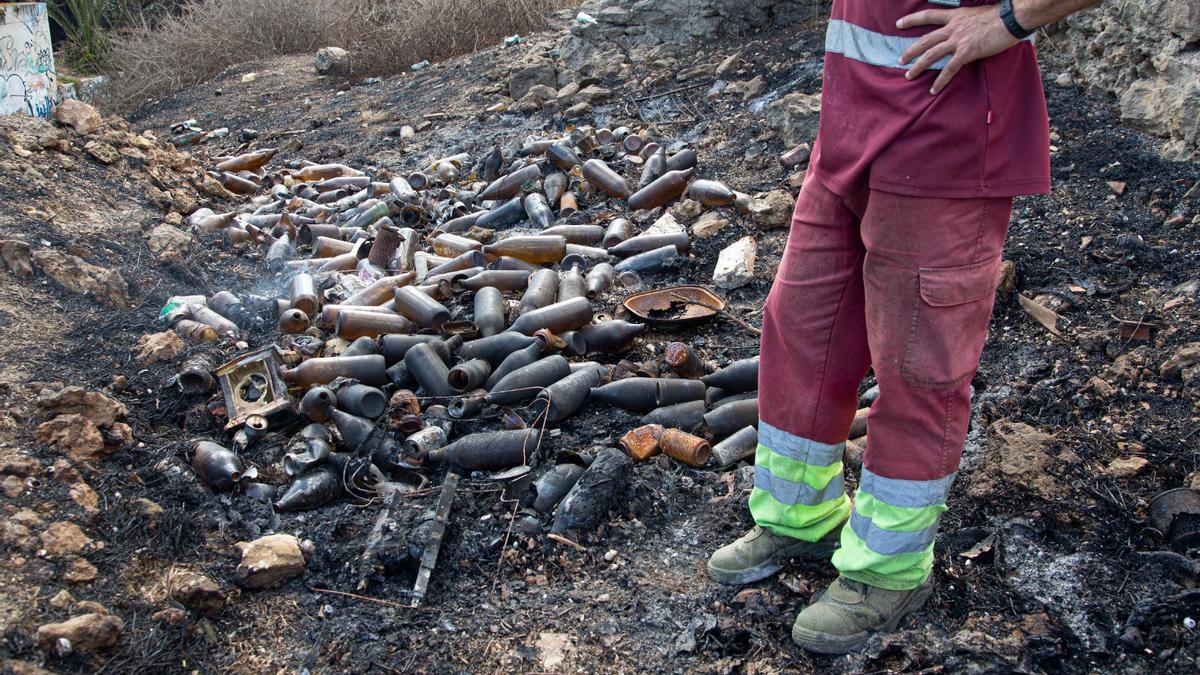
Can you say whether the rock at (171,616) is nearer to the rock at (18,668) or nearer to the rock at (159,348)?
the rock at (18,668)

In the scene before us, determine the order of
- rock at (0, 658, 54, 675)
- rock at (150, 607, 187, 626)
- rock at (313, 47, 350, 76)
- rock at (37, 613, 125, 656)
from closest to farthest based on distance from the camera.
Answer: rock at (0, 658, 54, 675) → rock at (37, 613, 125, 656) → rock at (150, 607, 187, 626) → rock at (313, 47, 350, 76)

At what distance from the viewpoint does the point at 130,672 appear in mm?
2373

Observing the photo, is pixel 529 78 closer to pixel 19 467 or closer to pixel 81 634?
pixel 19 467

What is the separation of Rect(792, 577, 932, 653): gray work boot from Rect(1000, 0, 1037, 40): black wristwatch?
151cm

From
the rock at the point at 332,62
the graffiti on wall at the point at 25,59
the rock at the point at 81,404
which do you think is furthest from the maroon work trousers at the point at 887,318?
the rock at the point at 332,62

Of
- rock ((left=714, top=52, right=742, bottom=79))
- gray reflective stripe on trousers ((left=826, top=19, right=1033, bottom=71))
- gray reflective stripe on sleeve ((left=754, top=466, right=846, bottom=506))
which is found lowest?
gray reflective stripe on sleeve ((left=754, top=466, right=846, bottom=506))

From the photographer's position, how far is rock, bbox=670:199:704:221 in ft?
20.1

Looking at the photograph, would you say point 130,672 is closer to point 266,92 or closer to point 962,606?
point 962,606

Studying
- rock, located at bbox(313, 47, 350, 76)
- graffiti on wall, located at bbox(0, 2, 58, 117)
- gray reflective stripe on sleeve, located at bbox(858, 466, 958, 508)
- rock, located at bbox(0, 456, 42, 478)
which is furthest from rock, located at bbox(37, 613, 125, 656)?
rock, located at bbox(313, 47, 350, 76)

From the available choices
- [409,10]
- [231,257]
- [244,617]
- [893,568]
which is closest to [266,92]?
[409,10]

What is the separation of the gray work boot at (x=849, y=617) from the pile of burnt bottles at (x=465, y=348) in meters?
0.91

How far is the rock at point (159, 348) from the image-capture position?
167 inches

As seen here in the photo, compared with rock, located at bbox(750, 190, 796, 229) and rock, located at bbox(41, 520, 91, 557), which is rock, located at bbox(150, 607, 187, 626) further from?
rock, located at bbox(750, 190, 796, 229)

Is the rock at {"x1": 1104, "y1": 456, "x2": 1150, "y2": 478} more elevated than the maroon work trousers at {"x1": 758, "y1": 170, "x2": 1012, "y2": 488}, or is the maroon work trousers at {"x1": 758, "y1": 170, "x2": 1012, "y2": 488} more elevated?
the maroon work trousers at {"x1": 758, "y1": 170, "x2": 1012, "y2": 488}
